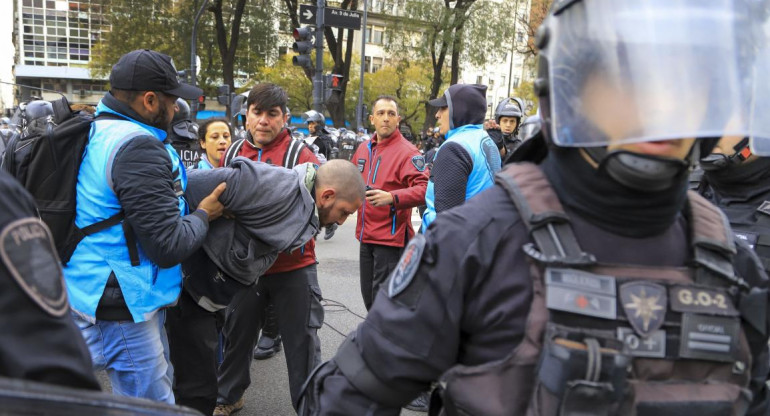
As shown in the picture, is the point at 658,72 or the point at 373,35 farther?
the point at 373,35

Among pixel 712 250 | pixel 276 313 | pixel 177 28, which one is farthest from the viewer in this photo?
pixel 177 28

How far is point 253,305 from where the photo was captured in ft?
11.5

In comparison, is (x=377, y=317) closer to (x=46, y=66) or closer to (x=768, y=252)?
(x=768, y=252)

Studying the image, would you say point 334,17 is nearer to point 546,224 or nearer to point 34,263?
point 546,224

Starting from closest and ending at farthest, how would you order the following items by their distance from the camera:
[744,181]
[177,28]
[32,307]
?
[32,307] < [744,181] < [177,28]

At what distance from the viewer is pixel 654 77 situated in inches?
45.9

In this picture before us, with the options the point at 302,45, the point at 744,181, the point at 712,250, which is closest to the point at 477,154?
the point at 744,181

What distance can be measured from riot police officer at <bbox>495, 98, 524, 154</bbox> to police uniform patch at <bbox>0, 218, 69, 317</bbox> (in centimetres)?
616

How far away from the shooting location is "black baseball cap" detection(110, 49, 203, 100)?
2.45 metres

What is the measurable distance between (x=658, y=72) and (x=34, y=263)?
45.6 inches

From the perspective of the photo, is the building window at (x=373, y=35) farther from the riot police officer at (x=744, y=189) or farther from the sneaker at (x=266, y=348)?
the riot police officer at (x=744, y=189)

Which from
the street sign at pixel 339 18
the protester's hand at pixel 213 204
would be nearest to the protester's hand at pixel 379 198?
the protester's hand at pixel 213 204

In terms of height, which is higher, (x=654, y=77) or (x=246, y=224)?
(x=654, y=77)

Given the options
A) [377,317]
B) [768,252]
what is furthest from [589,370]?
[768,252]
